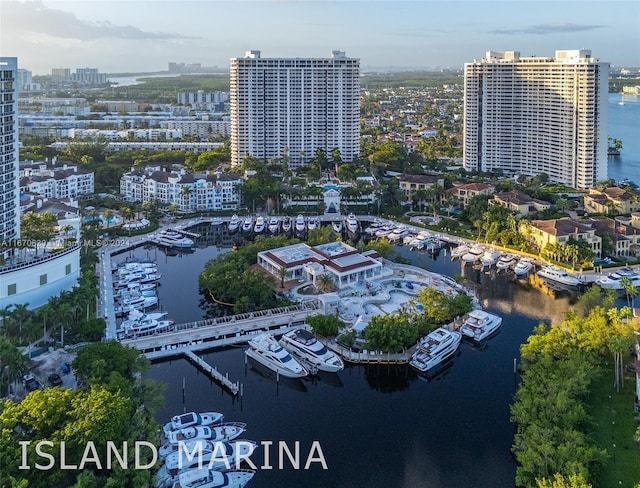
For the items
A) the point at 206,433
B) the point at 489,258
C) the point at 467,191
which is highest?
the point at 467,191

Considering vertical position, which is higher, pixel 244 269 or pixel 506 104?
pixel 506 104

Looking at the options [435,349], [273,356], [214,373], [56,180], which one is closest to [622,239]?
[435,349]

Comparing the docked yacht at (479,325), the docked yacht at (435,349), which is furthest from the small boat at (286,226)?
the docked yacht at (435,349)

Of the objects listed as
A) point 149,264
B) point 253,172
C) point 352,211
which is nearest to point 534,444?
point 149,264

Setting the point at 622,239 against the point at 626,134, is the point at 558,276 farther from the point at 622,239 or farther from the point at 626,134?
the point at 626,134

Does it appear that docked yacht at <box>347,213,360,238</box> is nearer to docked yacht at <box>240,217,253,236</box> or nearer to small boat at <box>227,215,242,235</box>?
docked yacht at <box>240,217,253,236</box>

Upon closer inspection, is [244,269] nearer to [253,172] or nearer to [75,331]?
[75,331]

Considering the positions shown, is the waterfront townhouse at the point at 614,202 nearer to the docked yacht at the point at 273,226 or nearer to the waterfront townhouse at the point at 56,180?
the docked yacht at the point at 273,226
